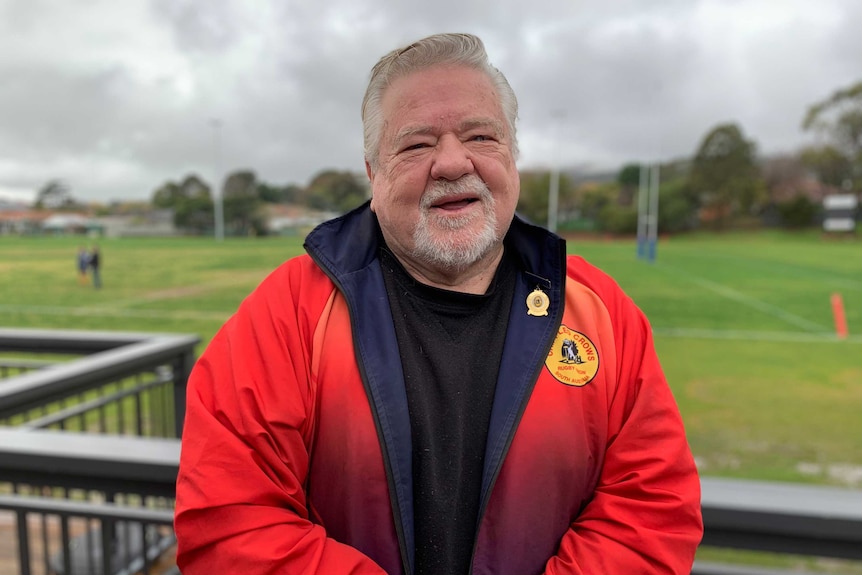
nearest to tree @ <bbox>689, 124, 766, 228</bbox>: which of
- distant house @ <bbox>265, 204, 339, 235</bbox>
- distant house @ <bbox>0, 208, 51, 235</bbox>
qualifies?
distant house @ <bbox>265, 204, 339, 235</bbox>

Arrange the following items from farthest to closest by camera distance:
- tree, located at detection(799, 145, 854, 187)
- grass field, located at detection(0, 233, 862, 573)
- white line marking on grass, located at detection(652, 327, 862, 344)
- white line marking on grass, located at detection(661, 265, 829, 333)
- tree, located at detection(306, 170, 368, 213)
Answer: tree, located at detection(306, 170, 368, 213) < tree, located at detection(799, 145, 854, 187) < white line marking on grass, located at detection(661, 265, 829, 333) < white line marking on grass, located at detection(652, 327, 862, 344) < grass field, located at detection(0, 233, 862, 573)

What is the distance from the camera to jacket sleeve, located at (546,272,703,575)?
121cm

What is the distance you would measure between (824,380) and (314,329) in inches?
333

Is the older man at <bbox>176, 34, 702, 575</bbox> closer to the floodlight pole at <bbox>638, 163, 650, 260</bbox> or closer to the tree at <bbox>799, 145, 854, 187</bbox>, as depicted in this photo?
the floodlight pole at <bbox>638, 163, 650, 260</bbox>

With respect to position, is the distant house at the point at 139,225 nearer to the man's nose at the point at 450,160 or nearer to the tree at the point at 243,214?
the tree at the point at 243,214

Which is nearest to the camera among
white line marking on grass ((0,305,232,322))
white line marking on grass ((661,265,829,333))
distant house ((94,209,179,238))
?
white line marking on grass ((661,265,829,333))

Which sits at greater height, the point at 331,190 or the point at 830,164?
the point at 830,164

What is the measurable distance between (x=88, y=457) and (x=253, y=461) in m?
0.69

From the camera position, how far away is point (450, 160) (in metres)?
1.29

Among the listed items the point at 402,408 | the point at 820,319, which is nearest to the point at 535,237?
the point at 402,408

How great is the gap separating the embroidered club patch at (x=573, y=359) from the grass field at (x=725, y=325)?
293 centimetres

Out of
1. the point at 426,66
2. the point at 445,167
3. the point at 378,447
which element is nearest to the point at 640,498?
the point at 378,447

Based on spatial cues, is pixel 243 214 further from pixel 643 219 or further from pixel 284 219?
pixel 643 219

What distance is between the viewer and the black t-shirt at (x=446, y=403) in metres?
1.29
